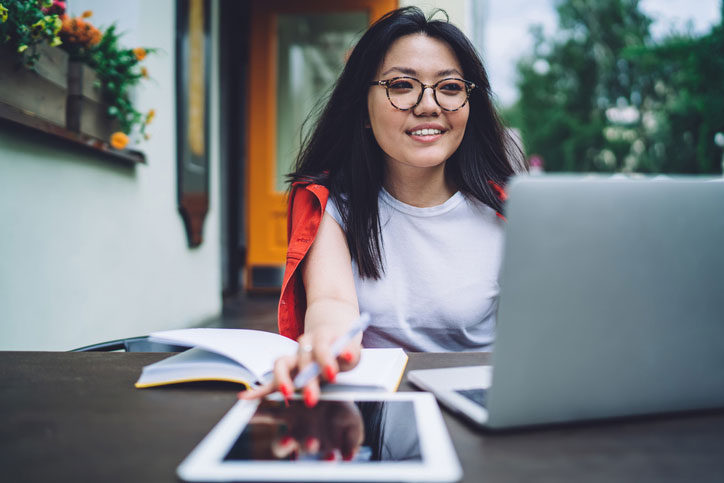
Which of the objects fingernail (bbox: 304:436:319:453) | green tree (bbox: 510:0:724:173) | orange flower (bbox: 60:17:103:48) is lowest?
fingernail (bbox: 304:436:319:453)

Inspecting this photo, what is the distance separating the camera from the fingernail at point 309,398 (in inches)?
23.7

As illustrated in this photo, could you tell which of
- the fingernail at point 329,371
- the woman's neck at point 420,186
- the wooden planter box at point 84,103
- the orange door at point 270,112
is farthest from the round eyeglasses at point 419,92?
the orange door at point 270,112

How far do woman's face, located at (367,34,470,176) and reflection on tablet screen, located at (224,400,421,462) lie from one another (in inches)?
29.1

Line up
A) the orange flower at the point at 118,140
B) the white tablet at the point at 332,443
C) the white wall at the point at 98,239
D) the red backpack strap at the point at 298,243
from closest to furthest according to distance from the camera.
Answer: the white tablet at the point at 332,443 → the red backpack strap at the point at 298,243 → the white wall at the point at 98,239 → the orange flower at the point at 118,140

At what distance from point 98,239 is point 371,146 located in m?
1.37

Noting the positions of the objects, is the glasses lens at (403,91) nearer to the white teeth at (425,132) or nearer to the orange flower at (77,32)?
the white teeth at (425,132)

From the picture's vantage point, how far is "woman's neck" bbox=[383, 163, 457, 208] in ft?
4.43

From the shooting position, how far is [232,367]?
0.75 meters

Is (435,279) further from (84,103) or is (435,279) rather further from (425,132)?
(84,103)

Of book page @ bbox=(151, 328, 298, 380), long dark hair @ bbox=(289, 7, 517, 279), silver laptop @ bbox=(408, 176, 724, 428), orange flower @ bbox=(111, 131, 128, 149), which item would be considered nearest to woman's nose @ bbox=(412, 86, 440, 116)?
long dark hair @ bbox=(289, 7, 517, 279)

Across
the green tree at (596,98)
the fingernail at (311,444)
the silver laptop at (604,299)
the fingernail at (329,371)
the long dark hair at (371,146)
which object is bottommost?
the fingernail at (311,444)

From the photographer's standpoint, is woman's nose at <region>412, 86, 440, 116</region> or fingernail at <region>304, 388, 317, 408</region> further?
woman's nose at <region>412, 86, 440, 116</region>

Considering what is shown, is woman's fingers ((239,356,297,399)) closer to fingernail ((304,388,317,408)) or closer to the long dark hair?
fingernail ((304,388,317,408))

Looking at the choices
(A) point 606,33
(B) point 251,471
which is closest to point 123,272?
(B) point 251,471
